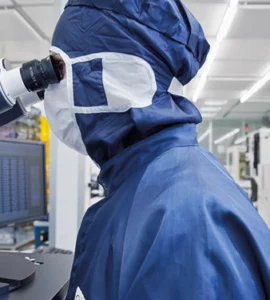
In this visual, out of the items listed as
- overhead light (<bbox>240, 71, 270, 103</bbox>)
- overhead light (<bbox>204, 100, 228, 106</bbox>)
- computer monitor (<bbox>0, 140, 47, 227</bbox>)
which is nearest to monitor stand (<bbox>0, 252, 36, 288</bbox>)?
computer monitor (<bbox>0, 140, 47, 227</bbox>)

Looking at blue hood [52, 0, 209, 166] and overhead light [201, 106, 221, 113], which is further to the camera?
overhead light [201, 106, 221, 113]

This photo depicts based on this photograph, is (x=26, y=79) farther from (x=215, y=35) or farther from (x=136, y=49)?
(x=215, y=35)

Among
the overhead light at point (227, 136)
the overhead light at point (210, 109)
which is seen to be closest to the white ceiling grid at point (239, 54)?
the overhead light at point (210, 109)

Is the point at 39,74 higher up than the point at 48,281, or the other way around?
the point at 39,74

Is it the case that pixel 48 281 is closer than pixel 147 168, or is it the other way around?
pixel 147 168

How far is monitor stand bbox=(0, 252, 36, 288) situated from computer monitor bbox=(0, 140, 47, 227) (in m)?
0.12

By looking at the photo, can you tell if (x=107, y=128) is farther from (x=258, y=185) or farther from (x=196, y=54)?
(x=258, y=185)

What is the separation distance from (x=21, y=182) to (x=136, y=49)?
57 cm

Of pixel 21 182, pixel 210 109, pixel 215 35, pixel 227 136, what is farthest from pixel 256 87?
pixel 21 182

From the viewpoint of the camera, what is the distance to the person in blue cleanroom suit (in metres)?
0.56

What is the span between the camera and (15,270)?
87 centimetres

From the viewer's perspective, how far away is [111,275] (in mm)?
695

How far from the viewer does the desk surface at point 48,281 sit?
2.51ft

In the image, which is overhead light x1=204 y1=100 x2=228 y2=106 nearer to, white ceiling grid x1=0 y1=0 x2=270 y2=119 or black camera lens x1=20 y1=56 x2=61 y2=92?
white ceiling grid x1=0 y1=0 x2=270 y2=119
